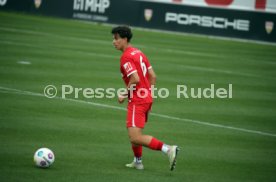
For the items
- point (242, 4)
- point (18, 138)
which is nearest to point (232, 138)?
point (18, 138)

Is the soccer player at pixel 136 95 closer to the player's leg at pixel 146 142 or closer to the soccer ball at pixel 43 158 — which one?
the player's leg at pixel 146 142

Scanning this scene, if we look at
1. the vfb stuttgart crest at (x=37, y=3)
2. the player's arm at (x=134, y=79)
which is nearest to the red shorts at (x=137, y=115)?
the player's arm at (x=134, y=79)

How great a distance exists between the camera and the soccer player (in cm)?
970

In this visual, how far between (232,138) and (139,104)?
359 centimetres

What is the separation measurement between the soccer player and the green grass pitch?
0.45 m

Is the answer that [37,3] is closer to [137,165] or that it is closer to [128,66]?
[128,66]

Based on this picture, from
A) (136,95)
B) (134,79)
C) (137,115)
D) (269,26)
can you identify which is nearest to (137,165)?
(137,115)

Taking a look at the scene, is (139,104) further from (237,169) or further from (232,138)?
(232,138)

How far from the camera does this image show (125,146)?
1149 cm

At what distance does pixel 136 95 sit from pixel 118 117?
4.28 meters

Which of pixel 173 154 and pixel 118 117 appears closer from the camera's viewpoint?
pixel 173 154

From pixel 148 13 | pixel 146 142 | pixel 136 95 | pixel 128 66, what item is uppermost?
pixel 128 66

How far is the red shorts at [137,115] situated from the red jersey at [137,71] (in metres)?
0.08

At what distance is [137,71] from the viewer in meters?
9.91
